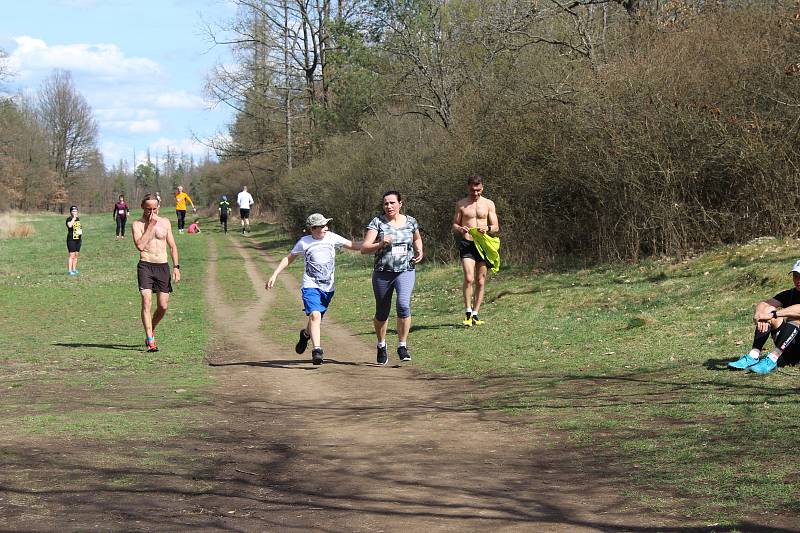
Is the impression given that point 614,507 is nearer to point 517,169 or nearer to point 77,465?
point 77,465

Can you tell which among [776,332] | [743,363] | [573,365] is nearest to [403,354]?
[573,365]

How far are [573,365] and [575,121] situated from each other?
28.8 ft

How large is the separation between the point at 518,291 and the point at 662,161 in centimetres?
338

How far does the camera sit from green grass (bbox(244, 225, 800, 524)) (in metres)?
6.05

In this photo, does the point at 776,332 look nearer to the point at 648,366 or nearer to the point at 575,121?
the point at 648,366

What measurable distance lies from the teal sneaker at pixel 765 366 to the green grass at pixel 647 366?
0.11 metres

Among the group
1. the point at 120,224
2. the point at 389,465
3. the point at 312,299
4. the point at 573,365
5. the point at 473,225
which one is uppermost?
the point at 120,224

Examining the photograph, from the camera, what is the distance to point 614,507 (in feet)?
17.8

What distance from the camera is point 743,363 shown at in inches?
360

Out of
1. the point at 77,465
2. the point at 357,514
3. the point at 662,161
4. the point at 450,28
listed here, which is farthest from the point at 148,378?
the point at 450,28

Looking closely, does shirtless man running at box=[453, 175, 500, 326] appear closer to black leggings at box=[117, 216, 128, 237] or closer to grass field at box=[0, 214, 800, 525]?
grass field at box=[0, 214, 800, 525]

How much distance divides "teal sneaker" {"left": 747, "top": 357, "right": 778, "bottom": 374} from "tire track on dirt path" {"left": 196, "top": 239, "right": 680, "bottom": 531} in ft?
8.13

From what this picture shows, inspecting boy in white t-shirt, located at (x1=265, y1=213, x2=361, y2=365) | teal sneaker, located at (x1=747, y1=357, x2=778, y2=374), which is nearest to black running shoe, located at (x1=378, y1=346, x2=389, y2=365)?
boy in white t-shirt, located at (x1=265, y1=213, x2=361, y2=365)

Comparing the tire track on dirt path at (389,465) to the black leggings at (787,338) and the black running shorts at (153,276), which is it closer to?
the black running shorts at (153,276)
